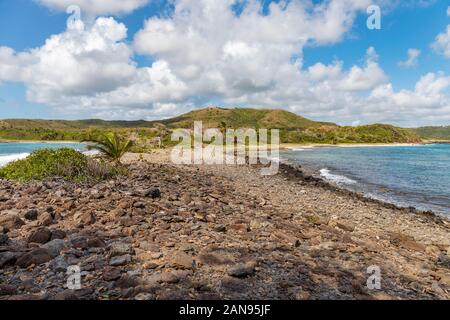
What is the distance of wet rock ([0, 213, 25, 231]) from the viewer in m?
7.64

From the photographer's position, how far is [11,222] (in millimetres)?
7758

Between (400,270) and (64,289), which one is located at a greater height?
(64,289)

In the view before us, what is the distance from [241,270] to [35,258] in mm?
3606

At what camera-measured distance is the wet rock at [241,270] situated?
18.0 feet

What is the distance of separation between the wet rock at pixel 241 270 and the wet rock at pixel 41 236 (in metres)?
3.91

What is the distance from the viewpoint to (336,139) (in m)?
122

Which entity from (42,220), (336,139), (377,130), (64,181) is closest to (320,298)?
(42,220)

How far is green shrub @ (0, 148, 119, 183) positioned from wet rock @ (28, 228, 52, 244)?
6.53m

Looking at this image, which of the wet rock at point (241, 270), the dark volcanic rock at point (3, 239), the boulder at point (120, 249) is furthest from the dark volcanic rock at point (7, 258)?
the wet rock at point (241, 270)

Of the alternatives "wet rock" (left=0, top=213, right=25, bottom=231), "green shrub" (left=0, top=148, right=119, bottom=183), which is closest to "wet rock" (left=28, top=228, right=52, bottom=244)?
"wet rock" (left=0, top=213, right=25, bottom=231)

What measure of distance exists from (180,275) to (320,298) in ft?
7.12

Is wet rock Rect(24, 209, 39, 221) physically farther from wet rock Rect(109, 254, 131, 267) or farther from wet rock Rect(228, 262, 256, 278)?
wet rock Rect(228, 262, 256, 278)

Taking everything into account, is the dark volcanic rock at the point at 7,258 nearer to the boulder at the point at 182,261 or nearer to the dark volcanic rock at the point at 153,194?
the boulder at the point at 182,261
